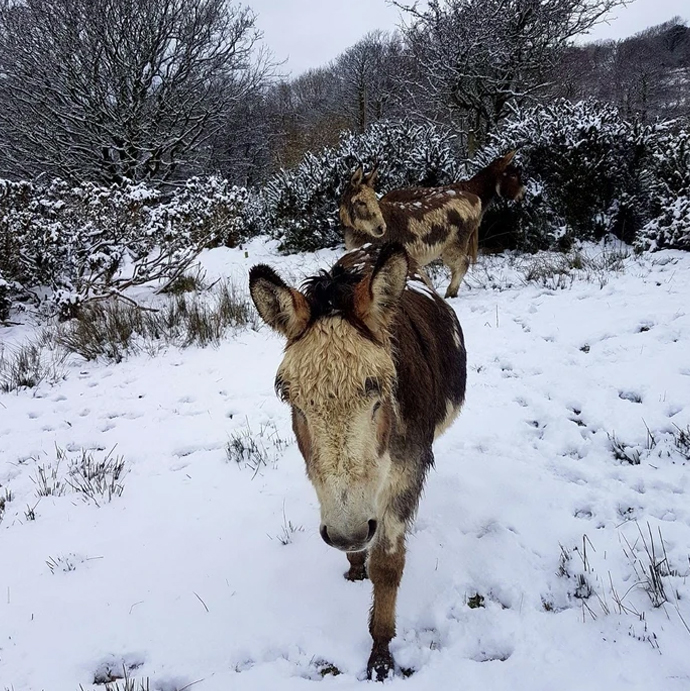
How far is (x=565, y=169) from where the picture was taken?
812cm

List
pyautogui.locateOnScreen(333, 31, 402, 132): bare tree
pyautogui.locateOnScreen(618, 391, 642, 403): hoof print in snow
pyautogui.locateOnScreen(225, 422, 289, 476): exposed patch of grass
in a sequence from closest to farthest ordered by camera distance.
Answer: pyautogui.locateOnScreen(225, 422, 289, 476): exposed patch of grass < pyautogui.locateOnScreen(618, 391, 642, 403): hoof print in snow < pyautogui.locateOnScreen(333, 31, 402, 132): bare tree

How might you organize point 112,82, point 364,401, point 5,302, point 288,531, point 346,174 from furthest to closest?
point 112,82, point 346,174, point 5,302, point 288,531, point 364,401

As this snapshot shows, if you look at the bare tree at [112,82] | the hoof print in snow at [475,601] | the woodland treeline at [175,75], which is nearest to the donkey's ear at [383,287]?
the hoof print in snow at [475,601]

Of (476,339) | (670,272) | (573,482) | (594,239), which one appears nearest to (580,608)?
(573,482)

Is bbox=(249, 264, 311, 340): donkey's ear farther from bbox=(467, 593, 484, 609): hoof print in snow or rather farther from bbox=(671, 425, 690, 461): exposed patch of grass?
bbox=(671, 425, 690, 461): exposed patch of grass

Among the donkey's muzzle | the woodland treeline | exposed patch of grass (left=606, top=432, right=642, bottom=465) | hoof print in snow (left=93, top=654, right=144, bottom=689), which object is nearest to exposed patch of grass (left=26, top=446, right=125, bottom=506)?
hoof print in snow (left=93, top=654, right=144, bottom=689)

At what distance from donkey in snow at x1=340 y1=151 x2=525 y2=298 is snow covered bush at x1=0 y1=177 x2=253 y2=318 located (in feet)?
11.3

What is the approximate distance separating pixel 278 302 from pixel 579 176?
27.4 ft

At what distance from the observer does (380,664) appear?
6.59 feet

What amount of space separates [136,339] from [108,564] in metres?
4.17

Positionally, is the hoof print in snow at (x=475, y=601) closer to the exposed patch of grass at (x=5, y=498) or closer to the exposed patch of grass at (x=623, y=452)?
the exposed patch of grass at (x=623, y=452)

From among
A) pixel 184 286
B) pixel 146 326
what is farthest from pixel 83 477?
pixel 184 286

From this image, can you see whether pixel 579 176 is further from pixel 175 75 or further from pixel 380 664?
pixel 175 75

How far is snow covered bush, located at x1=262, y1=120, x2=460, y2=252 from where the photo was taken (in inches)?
402
